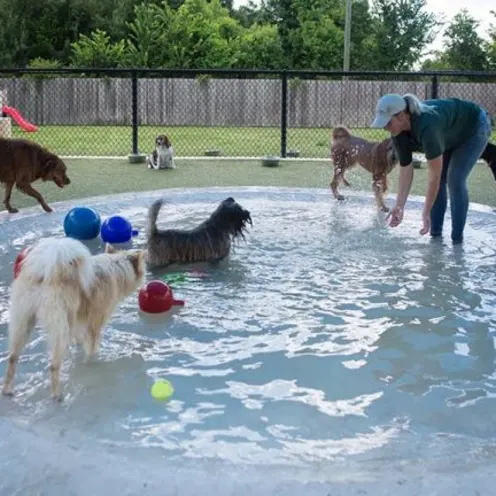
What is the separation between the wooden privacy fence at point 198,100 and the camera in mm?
19844

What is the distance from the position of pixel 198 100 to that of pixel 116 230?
14.8m

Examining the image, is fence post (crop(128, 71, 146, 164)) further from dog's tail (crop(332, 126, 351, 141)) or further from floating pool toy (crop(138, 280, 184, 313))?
floating pool toy (crop(138, 280, 184, 313))

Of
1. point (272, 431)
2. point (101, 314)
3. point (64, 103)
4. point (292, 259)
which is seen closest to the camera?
point (272, 431)

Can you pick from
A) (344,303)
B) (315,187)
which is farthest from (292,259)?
(315,187)

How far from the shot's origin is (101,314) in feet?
11.4

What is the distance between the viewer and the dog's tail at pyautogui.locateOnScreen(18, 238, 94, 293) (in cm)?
289

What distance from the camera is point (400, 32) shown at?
4059 centimetres

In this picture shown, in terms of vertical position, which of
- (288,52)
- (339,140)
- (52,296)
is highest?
(288,52)

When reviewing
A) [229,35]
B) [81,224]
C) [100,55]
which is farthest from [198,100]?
[229,35]

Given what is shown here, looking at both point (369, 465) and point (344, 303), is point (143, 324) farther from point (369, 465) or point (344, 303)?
point (369, 465)

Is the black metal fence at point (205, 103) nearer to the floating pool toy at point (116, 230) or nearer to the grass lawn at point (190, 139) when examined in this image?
the grass lawn at point (190, 139)

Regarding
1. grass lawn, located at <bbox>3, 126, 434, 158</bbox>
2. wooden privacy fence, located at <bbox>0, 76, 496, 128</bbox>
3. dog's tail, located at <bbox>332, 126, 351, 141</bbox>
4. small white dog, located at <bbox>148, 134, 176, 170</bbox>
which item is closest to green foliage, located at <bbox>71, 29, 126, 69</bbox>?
wooden privacy fence, located at <bbox>0, 76, 496, 128</bbox>

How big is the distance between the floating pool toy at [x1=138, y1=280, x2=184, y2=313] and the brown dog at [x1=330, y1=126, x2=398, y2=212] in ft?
13.7

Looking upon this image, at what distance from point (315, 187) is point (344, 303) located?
5287 millimetres
